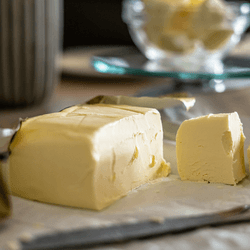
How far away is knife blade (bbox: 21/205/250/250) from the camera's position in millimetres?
344

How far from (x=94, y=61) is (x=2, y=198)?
1.53 feet

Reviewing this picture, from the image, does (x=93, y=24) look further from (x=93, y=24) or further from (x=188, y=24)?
(x=188, y=24)

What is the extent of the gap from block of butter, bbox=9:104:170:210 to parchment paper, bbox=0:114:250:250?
16 mm

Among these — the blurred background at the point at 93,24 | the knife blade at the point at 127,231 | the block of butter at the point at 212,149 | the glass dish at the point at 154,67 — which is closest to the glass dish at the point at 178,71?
the glass dish at the point at 154,67

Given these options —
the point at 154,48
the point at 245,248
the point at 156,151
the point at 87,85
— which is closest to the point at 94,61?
the point at 154,48

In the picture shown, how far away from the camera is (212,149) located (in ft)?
1.64

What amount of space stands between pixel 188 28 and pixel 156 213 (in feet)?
1.60

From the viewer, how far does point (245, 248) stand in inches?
13.5

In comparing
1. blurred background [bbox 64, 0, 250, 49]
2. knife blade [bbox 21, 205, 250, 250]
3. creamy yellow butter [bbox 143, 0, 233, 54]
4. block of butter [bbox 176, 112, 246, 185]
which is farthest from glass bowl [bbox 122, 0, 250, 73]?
blurred background [bbox 64, 0, 250, 49]

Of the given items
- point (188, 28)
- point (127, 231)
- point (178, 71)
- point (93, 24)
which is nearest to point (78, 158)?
point (127, 231)

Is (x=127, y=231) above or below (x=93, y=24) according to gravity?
below

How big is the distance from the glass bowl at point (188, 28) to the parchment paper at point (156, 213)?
33cm

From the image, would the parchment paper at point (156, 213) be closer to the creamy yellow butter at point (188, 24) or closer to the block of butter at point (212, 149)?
the block of butter at point (212, 149)

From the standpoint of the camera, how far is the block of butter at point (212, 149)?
49cm
